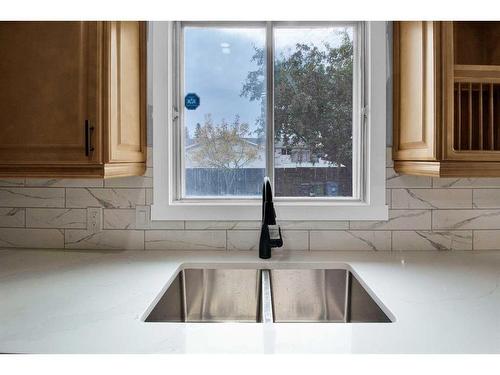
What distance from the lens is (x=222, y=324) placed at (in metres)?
0.92

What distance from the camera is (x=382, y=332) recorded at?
2.82 feet

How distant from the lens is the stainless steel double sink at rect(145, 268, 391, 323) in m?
1.45

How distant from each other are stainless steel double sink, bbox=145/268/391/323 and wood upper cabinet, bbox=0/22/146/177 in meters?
0.57

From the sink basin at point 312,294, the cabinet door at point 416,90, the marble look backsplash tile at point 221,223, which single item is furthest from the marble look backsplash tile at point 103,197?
the cabinet door at point 416,90

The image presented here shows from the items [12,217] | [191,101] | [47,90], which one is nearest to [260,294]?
[191,101]

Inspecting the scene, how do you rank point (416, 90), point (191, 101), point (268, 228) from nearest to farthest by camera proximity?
point (416, 90) < point (268, 228) < point (191, 101)

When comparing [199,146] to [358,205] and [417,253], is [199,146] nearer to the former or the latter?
[358,205]

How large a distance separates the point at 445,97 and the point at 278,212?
79 cm

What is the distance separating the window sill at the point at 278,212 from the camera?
5.51ft

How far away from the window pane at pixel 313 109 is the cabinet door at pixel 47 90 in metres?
0.86

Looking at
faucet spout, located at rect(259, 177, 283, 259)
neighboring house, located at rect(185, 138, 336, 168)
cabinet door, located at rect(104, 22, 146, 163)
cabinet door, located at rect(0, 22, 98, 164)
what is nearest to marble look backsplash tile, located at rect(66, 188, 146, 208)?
cabinet door, located at rect(104, 22, 146, 163)

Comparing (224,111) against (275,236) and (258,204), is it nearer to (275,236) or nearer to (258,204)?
(258,204)

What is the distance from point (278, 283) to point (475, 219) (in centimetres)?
94

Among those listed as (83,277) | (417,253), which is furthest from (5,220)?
(417,253)
